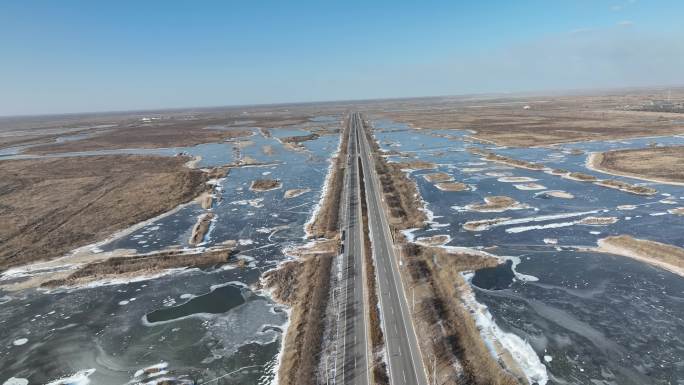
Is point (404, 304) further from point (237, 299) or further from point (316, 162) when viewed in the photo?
point (316, 162)

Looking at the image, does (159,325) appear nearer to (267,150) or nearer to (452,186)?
(452,186)

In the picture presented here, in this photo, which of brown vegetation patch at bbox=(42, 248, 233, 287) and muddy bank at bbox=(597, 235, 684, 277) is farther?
brown vegetation patch at bbox=(42, 248, 233, 287)

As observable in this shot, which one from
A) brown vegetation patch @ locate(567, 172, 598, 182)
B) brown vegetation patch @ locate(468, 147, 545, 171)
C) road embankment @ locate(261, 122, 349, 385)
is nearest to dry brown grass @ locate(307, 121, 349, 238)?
road embankment @ locate(261, 122, 349, 385)

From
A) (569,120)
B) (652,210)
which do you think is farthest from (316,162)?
(569,120)

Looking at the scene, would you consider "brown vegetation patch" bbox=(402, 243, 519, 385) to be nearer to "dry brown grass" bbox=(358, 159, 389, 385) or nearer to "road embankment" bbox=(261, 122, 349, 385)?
"dry brown grass" bbox=(358, 159, 389, 385)

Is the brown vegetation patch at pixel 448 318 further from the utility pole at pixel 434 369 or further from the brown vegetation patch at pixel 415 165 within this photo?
the brown vegetation patch at pixel 415 165
